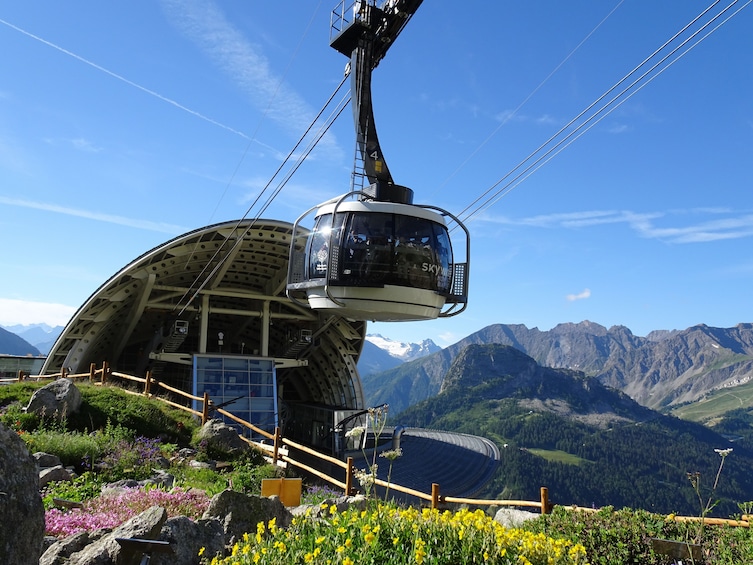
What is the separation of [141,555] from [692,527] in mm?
6201

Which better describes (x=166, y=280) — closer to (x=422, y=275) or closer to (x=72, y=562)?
(x=422, y=275)

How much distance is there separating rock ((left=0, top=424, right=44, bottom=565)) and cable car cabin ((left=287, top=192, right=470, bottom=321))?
8.17 m

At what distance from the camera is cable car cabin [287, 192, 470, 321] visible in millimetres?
11953

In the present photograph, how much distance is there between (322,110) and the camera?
16.1 m

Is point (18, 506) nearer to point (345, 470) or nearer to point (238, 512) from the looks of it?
point (238, 512)

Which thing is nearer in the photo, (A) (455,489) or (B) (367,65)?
(B) (367,65)

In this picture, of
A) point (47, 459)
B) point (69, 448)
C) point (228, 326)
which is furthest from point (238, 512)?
point (228, 326)

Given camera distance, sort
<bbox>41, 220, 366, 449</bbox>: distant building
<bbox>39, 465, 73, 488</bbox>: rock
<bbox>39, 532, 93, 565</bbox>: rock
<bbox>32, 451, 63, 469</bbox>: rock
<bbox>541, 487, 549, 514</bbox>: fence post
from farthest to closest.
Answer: <bbox>41, 220, 366, 449</bbox>: distant building
<bbox>32, 451, 63, 469</bbox>: rock
<bbox>39, 465, 73, 488</bbox>: rock
<bbox>541, 487, 549, 514</bbox>: fence post
<bbox>39, 532, 93, 565</bbox>: rock

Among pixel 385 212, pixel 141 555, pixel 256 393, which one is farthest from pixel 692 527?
pixel 256 393

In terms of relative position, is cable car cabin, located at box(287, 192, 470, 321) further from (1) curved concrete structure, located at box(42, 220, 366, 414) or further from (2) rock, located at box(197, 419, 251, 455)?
(1) curved concrete structure, located at box(42, 220, 366, 414)

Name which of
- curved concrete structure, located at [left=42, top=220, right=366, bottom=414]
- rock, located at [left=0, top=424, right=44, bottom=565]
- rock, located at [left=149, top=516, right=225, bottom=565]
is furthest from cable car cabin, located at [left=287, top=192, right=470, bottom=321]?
curved concrete structure, located at [left=42, top=220, right=366, bottom=414]

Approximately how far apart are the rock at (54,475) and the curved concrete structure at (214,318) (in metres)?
16.5

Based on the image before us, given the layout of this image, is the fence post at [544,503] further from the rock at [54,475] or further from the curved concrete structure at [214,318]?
the curved concrete structure at [214,318]

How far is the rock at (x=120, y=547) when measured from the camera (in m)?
4.52
